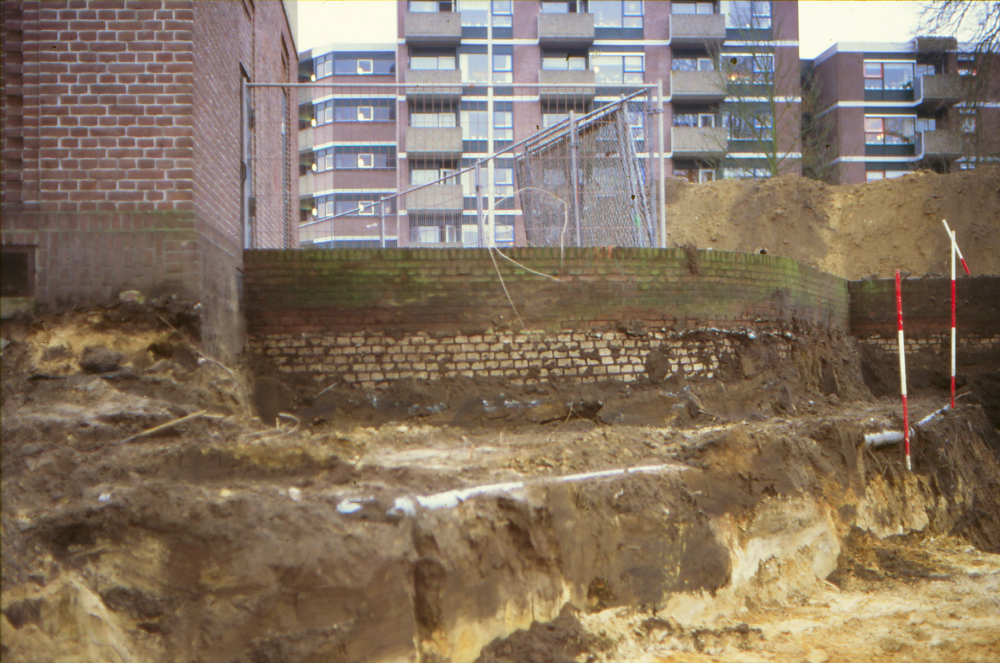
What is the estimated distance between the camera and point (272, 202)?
9.98 m

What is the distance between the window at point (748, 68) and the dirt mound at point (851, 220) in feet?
23.8

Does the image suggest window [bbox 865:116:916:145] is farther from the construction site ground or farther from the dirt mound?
the construction site ground

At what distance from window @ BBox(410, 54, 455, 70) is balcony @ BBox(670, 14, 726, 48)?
965 centimetres

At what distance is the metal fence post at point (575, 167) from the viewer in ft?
27.5

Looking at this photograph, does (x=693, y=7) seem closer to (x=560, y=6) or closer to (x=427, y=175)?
(x=560, y=6)

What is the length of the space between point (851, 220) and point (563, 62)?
56.8ft

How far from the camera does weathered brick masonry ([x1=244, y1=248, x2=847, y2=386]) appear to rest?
22.7 feet

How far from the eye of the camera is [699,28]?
32031mm

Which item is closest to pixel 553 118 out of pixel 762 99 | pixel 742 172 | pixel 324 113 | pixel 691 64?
pixel 324 113

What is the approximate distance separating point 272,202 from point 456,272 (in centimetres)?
407

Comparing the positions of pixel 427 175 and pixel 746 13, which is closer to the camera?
pixel 427 175

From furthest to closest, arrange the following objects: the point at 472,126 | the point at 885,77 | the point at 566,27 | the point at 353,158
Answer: the point at 885,77 < the point at 566,27 < the point at 472,126 < the point at 353,158

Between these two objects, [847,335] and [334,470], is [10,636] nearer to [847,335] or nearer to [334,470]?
[334,470]

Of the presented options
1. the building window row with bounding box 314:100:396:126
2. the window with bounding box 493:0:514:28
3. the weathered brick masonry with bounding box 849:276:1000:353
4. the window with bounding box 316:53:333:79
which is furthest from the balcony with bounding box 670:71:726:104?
the building window row with bounding box 314:100:396:126
